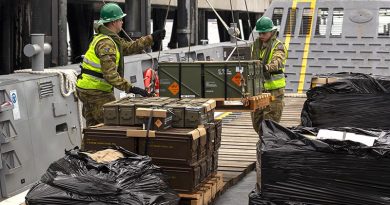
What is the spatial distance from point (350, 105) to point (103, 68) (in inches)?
106

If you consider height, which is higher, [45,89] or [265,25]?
[265,25]

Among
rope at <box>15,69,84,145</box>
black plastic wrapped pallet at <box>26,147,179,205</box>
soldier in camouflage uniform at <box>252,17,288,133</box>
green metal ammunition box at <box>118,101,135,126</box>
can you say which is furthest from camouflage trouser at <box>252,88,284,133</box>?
black plastic wrapped pallet at <box>26,147,179,205</box>

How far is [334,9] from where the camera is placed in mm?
16516

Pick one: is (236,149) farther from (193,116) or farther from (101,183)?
(101,183)

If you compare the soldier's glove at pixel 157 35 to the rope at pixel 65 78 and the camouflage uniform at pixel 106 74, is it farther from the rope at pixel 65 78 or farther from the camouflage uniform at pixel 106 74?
the rope at pixel 65 78

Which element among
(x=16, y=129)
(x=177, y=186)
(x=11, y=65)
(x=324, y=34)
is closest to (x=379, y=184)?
(x=177, y=186)

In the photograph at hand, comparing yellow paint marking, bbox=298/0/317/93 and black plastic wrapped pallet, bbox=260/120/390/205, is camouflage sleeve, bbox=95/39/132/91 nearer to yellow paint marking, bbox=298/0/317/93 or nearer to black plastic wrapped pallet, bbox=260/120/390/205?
black plastic wrapped pallet, bbox=260/120/390/205

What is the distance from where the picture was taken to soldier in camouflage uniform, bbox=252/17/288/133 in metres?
8.87

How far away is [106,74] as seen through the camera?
24.0ft

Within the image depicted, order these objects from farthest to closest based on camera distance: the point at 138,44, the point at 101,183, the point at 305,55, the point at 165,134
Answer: the point at 305,55, the point at 138,44, the point at 165,134, the point at 101,183

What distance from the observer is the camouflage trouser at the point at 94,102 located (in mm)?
7629

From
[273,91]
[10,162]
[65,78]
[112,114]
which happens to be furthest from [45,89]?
[273,91]

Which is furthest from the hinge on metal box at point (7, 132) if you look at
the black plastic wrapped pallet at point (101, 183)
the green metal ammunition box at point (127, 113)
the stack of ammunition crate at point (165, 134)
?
the black plastic wrapped pallet at point (101, 183)

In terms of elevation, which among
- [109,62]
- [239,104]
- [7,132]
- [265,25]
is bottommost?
[7,132]
